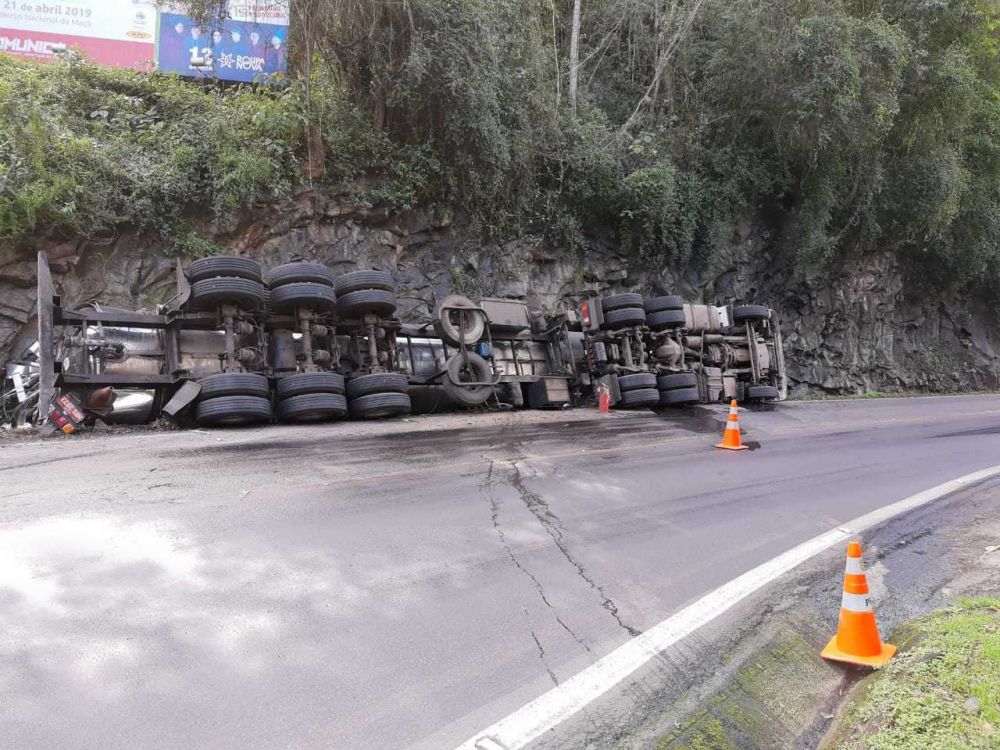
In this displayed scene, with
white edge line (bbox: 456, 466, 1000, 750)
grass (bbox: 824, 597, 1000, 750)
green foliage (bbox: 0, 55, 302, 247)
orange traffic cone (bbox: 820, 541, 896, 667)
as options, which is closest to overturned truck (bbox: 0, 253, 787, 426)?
green foliage (bbox: 0, 55, 302, 247)

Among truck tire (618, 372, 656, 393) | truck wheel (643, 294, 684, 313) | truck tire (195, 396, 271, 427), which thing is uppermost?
truck wheel (643, 294, 684, 313)

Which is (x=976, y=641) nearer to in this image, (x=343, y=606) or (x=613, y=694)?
(x=613, y=694)

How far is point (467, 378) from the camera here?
1165 centimetres

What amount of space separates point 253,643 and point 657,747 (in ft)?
6.11

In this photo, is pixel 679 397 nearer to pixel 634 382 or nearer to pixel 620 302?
pixel 634 382

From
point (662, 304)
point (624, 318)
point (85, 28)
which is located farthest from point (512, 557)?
point (85, 28)

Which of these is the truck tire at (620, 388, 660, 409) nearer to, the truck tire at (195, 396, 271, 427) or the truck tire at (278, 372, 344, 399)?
the truck tire at (278, 372, 344, 399)

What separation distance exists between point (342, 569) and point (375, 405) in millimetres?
6059

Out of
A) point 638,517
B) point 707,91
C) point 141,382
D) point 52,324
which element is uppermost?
point 707,91

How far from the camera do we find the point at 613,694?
302cm

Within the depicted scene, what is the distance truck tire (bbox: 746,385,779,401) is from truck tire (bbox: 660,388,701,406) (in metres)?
2.78

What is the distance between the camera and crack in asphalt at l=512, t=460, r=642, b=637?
12.8 ft

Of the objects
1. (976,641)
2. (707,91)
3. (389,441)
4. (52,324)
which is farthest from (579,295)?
(976,641)

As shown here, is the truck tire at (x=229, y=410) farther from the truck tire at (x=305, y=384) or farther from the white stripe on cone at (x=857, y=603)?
the white stripe on cone at (x=857, y=603)
